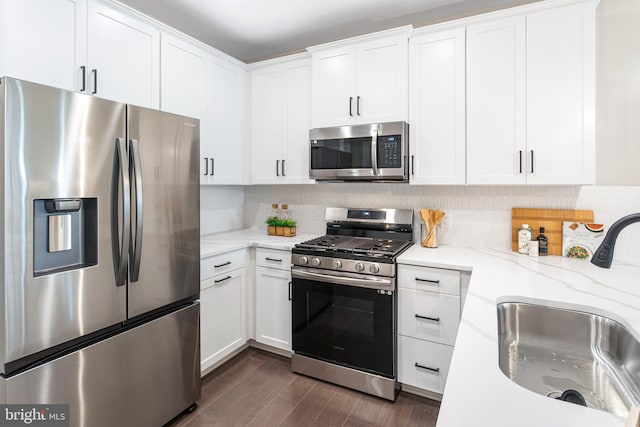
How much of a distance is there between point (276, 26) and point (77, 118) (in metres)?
1.85

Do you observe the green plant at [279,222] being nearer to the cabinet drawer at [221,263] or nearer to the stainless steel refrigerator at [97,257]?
the cabinet drawer at [221,263]

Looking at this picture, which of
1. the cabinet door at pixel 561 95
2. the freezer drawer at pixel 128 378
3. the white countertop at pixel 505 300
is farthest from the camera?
the cabinet door at pixel 561 95

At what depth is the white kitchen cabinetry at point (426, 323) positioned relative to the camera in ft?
7.07

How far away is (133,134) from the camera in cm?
173

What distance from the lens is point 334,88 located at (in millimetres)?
2703

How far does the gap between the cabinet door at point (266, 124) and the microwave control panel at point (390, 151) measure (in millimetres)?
1000

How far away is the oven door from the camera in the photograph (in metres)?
2.26

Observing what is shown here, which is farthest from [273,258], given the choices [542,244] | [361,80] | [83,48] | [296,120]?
[542,244]

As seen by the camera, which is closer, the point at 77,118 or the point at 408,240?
the point at 77,118

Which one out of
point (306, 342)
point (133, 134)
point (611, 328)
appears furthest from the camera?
point (306, 342)

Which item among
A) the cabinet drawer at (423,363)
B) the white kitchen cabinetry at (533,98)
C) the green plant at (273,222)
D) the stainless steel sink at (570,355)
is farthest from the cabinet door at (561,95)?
the green plant at (273,222)

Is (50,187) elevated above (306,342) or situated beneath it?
elevated above

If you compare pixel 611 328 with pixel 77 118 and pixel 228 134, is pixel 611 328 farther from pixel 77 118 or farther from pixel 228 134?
pixel 228 134

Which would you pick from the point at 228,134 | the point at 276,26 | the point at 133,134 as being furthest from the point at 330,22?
the point at 133,134
